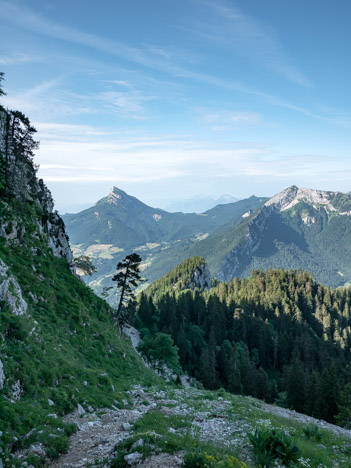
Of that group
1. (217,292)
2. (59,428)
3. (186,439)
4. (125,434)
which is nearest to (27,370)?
(59,428)

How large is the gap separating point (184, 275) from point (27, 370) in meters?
174

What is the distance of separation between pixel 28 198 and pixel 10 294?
24.6 meters

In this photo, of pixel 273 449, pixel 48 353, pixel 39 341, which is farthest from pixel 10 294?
pixel 273 449

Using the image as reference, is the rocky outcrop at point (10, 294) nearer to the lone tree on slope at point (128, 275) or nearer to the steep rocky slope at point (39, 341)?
the steep rocky slope at point (39, 341)

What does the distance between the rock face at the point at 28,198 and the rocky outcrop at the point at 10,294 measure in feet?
31.4

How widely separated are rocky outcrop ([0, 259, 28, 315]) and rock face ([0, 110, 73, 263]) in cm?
958

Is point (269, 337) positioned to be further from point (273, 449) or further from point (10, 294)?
point (273, 449)

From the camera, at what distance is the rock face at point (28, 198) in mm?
32031

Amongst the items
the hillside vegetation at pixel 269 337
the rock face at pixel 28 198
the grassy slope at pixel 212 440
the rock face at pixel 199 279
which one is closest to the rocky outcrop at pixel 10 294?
the rock face at pixel 28 198

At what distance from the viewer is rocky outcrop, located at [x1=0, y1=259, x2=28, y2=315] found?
20453mm

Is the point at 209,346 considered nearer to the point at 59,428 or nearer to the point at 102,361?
the point at 102,361

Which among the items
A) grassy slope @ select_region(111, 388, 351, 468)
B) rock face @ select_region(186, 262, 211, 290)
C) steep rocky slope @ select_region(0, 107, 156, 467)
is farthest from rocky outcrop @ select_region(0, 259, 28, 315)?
rock face @ select_region(186, 262, 211, 290)

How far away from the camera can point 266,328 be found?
114 metres

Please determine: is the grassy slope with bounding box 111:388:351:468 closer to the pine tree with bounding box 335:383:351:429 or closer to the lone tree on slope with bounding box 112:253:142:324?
the lone tree on slope with bounding box 112:253:142:324
